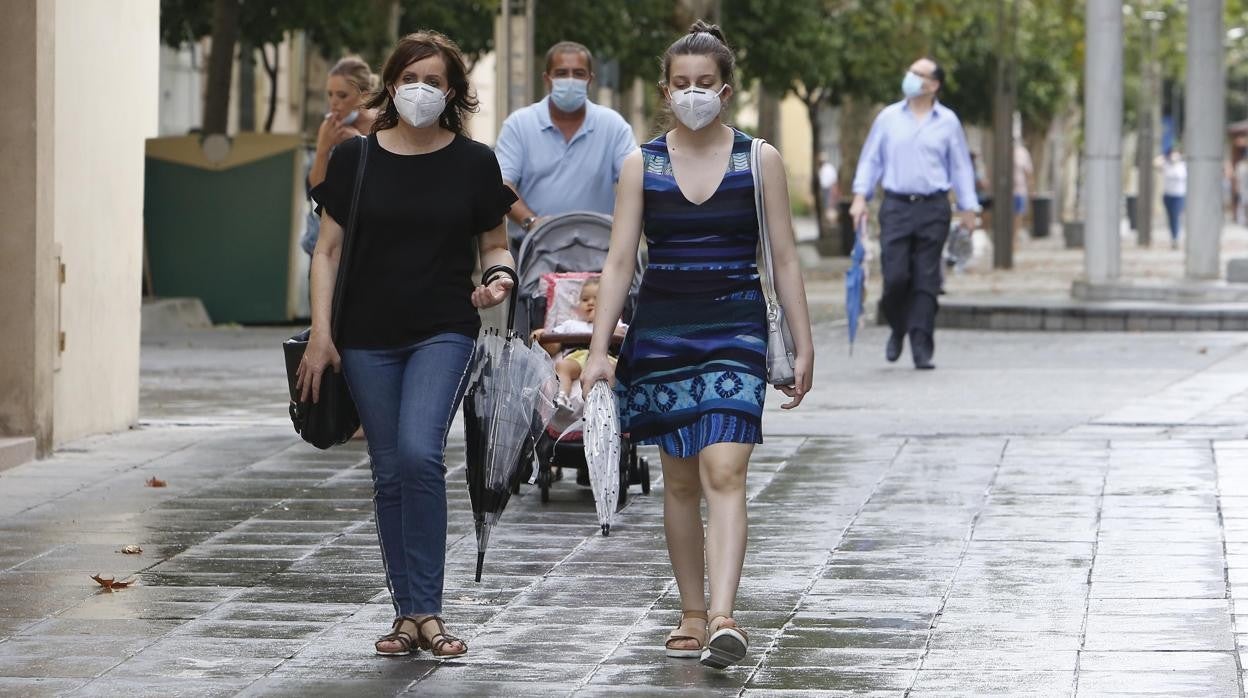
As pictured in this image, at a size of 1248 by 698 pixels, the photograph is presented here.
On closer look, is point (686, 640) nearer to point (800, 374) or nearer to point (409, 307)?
point (800, 374)

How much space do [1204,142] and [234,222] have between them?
8.37 meters

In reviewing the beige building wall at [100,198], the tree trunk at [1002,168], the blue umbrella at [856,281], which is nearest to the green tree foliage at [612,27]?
the tree trunk at [1002,168]

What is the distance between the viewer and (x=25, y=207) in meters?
10.8

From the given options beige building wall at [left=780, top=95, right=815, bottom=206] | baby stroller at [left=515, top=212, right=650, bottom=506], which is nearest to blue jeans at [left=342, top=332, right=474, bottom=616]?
baby stroller at [left=515, top=212, right=650, bottom=506]

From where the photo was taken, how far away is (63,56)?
11211 millimetres

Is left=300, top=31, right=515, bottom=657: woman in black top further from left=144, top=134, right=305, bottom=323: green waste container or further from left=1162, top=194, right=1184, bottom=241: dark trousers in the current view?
left=1162, top=194, right=1184, bottom=241: dark trousers

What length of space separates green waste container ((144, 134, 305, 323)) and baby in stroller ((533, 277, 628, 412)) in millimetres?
11840

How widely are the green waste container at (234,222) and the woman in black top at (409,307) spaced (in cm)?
1452

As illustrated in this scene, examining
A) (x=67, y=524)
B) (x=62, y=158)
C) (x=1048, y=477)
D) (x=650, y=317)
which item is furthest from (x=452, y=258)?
(x=62, y=158)

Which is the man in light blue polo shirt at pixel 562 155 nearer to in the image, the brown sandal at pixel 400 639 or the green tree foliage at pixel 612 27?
the brown sandal at pixel 400 639

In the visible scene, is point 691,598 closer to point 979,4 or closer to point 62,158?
point 62,158

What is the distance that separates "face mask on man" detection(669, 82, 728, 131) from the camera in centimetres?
644

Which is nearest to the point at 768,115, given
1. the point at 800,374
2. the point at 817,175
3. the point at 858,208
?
the point at 817,175

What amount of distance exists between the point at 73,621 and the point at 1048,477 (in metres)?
4.52
